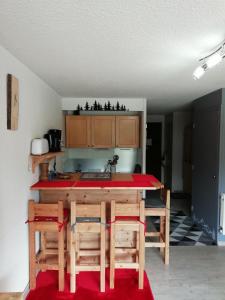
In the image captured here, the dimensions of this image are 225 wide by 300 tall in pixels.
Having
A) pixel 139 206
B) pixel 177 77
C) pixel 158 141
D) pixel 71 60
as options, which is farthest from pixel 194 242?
pixel 158 141

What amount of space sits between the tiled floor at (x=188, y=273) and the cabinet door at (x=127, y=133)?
1.99m

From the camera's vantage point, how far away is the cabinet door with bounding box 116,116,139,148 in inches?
184

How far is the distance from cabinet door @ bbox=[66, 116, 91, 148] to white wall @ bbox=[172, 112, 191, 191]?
10.3ft

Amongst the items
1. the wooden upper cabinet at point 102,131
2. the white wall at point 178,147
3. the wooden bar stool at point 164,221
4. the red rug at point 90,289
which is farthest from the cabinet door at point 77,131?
the white wall at point 178,147

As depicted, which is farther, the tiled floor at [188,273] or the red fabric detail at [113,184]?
the red fabric detail at [113,184]

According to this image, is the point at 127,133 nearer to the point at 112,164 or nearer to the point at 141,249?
the point at 112,164

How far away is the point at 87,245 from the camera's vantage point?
295cm

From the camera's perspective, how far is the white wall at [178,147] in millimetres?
6812

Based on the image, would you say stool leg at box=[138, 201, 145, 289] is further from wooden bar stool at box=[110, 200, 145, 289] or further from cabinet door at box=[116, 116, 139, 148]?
cabinet door at box=[116, 116, 139, 148]

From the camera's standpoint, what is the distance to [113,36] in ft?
5.47

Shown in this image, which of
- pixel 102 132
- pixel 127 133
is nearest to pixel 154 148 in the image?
pixel 127 133

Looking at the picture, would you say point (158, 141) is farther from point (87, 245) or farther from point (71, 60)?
point (71, 60)

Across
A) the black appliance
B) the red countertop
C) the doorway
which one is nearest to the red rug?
the red countertop

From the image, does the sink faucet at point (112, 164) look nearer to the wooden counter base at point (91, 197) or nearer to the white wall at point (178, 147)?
the wooden counter base at point (91, 197)
